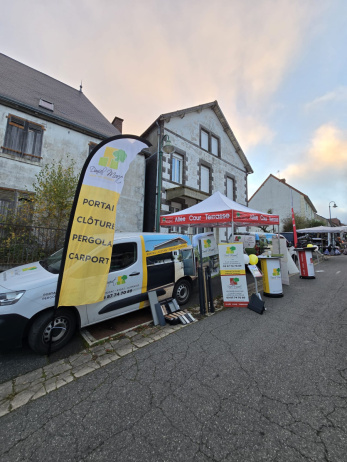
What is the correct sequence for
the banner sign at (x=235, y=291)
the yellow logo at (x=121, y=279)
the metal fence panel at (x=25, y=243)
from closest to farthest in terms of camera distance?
the yellow logo at (x=121, y=279) → the banner sign at (x=235, y=291) → the metal fence panel at (x=25, y=243)

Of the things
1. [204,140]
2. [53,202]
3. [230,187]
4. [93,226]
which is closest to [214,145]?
[204,140]

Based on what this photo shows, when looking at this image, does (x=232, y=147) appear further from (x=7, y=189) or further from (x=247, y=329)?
(x=247, y=329)

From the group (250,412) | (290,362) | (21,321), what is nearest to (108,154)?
(21,321)

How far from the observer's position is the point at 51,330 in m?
3.00

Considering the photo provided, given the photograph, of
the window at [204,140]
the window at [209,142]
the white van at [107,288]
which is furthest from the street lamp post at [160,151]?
the window at [209,142]

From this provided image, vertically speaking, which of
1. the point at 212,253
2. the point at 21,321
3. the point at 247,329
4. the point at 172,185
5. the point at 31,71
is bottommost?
the point at 247,329

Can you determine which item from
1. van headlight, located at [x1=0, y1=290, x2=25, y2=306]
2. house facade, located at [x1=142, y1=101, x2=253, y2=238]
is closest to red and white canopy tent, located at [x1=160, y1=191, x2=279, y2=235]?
house facade, located at [x1=142, y1=101, x2=253, y2=238]

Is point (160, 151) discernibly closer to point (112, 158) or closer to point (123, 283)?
point (112, 158)

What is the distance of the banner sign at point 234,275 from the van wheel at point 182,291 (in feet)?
3.03

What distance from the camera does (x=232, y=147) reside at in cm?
1884

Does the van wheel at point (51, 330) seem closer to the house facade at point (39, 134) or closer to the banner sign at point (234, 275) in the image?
the banner sign at point (234, 275)

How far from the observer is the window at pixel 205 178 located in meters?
15.6

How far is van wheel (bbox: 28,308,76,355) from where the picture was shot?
2.99m

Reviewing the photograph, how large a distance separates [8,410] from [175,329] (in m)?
2.45
